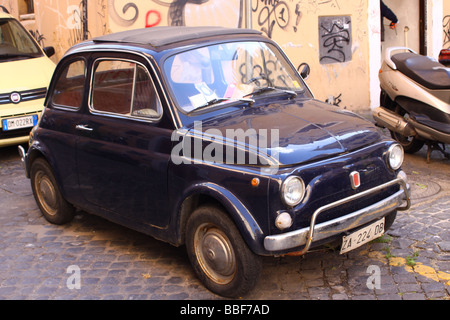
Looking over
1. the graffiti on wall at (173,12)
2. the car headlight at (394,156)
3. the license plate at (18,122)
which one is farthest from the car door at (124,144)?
the graffiti on wall at (173,12)

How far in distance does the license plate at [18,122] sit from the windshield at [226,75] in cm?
437

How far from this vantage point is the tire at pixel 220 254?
4219mm

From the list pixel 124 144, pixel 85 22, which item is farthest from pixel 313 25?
pixel 124 144

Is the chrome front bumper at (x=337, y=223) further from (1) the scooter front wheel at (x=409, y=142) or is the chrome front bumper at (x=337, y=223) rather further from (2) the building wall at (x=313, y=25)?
(2) the building wall at (x=313, y=25)

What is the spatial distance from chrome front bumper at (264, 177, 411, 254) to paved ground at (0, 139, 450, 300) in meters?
0.48

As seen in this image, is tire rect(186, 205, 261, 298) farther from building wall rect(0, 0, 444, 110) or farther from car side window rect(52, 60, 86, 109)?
building wall rect(0, 0, 444, 110)

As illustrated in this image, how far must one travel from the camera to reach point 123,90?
5.20m

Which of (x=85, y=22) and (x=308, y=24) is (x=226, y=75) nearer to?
(x=308, y=24)

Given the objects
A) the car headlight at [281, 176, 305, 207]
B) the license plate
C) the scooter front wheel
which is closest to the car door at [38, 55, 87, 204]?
the car headlight at [281, 176, 305, 207]


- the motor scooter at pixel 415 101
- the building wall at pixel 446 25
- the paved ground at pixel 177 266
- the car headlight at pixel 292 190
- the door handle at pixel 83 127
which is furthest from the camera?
the building wall at pixel 446 25

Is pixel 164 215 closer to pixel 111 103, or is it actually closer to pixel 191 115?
pixel 191 115

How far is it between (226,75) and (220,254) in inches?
59.9

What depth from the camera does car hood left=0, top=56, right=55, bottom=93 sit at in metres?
8.76
